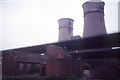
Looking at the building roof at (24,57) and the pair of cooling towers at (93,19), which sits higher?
the pair of cooling towers at (93,19)

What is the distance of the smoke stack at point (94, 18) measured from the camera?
30219mm

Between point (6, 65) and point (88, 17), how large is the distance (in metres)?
18.7

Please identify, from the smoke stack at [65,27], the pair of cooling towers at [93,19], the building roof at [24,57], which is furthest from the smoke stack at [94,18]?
the building roof at [24,57]

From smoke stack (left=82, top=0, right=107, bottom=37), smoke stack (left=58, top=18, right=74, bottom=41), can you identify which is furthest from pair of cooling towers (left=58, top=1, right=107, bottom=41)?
smoke stack (left=58, top=18, right=74, bottom=41)

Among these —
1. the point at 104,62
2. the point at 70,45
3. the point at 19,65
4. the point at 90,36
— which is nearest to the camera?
the point at 19,65

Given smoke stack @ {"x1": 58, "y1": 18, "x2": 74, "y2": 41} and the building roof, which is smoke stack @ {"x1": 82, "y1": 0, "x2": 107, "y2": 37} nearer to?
smoke stack @ {"x1": 58, "y1": 18, "x2": 74, "y2": 41}

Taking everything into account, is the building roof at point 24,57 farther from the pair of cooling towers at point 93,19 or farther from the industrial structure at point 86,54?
the pair of cooling towers at point 93,19

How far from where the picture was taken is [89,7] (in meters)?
32.3

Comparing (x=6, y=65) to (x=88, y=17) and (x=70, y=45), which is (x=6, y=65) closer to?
(x=70, y=45)

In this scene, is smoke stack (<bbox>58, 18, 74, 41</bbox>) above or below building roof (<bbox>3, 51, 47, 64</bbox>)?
above

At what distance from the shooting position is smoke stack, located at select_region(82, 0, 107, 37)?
1190 inches

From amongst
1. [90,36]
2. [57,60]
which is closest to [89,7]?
[90,36]

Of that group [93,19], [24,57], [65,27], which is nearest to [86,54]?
[93,19]

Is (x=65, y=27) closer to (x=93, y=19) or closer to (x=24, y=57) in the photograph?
(x=93, y=19)
